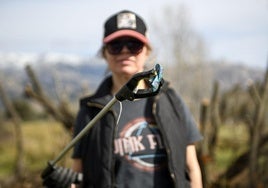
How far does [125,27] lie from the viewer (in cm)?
246

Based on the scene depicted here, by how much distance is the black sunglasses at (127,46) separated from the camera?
243cm

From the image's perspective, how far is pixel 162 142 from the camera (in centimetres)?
235

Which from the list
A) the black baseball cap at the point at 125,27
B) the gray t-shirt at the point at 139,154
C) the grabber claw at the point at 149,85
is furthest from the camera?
the black baseball cap at the point at 125,27

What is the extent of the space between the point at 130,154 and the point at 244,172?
404 centimetres

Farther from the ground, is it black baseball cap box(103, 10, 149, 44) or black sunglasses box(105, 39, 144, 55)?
black baseball cap box(103, 10, 149, 44)

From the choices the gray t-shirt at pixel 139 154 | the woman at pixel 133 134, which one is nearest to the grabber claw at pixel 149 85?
the woman at pixel 133 134

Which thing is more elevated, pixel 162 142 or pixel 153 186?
pixel 162 142

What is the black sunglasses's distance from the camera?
7.97 ft

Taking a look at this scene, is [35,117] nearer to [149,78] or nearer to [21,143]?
[21,143]

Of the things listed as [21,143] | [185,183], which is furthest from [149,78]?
[21,143]

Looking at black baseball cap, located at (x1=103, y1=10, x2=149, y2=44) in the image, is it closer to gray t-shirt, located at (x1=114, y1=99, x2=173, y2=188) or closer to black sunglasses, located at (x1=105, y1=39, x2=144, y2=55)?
black sunglasses, located at (x1=105, y1=39, x2=144, y2=55)

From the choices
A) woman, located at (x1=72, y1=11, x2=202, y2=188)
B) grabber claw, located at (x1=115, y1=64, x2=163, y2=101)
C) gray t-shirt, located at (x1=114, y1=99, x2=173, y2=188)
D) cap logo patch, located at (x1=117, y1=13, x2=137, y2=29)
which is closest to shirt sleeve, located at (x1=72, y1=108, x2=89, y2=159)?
woman, located at (x1=72, y1=11, x2=202, y2=188)

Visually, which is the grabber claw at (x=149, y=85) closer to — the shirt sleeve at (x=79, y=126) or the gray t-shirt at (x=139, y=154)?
the gray t-shirt at (x=139, y=154)

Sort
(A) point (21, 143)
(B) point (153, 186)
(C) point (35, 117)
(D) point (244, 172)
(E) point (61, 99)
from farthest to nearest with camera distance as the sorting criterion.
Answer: (C) point (35, 117)
(A) point (21, 143)
(E) point (61, 99)
(D) point (244, 172)
(B) point (153, 186)
